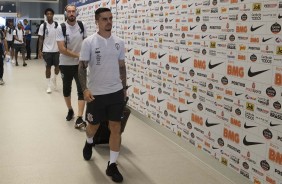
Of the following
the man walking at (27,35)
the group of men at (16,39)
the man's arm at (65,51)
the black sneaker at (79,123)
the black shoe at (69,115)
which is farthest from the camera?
the man walking at (27,35)

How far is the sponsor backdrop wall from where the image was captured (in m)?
2.80

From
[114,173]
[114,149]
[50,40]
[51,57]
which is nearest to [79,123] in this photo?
[114,149]

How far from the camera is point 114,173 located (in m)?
3.38

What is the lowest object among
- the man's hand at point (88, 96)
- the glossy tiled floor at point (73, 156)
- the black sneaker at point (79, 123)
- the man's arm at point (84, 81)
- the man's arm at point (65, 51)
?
the glossy tiled floor at point (73, 156)

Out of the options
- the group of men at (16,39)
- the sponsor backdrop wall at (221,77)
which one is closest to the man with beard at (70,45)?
the sponsor backdrop wall at (221,77)

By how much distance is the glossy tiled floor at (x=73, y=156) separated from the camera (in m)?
3.46

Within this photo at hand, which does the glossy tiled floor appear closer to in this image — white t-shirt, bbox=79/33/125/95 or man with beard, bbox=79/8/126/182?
man with beard, bbox=79/8/126/182

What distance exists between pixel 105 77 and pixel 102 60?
159mm

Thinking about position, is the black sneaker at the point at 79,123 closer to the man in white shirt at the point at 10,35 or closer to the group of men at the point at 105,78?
the group of men at the point at 105,78

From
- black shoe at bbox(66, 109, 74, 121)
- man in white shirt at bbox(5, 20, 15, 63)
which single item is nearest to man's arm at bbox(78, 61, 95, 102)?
black shoe at bbox(66, 109, 74, 121)

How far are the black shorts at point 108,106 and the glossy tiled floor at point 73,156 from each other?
59 centimetres

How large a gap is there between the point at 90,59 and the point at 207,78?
1181mm

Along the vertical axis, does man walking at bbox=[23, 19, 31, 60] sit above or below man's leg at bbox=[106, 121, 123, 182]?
above

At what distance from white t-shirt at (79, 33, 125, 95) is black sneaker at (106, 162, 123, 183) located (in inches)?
Answer: 28.0
